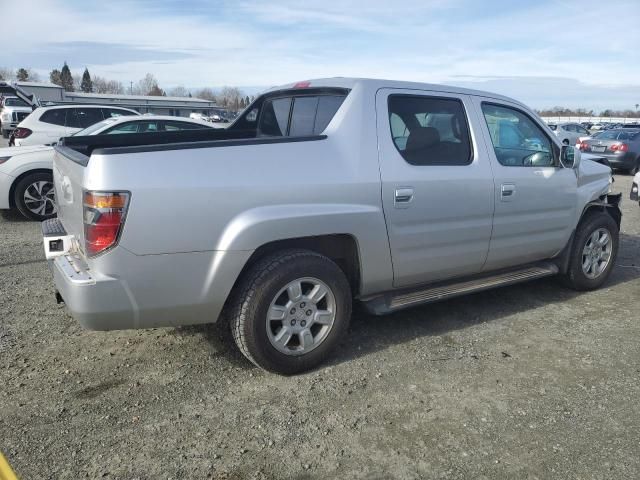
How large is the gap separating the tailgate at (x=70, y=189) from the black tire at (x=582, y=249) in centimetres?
417

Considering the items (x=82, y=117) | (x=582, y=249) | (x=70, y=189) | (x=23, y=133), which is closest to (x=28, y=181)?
(x=23, y=133)

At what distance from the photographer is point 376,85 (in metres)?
3.72

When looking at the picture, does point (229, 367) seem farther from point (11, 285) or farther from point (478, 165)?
point (11, 285)

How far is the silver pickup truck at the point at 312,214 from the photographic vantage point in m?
2.89

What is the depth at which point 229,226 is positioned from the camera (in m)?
3.04

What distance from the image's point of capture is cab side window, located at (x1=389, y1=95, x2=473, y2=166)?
375cm

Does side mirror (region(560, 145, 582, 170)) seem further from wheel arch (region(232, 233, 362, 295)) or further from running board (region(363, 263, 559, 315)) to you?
wheel arch (region(232, 233, 362, 295))

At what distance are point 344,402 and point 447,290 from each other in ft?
4.42

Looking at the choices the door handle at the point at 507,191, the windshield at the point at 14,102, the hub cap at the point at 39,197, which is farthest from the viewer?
the windshield at the point at 14,102

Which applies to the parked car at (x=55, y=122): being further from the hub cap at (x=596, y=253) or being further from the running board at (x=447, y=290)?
the hub cap at (x=596, y=253)

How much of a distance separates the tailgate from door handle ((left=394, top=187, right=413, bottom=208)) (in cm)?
190

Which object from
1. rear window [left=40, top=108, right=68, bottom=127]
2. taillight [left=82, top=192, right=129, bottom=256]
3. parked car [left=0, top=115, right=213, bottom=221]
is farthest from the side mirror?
rear window [left=40, top=108, right=68, bottom=127]

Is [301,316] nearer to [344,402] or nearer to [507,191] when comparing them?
[344,402]

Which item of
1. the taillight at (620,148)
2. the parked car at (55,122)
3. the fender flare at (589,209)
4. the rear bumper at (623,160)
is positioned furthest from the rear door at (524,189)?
the taillight at (620,148)
